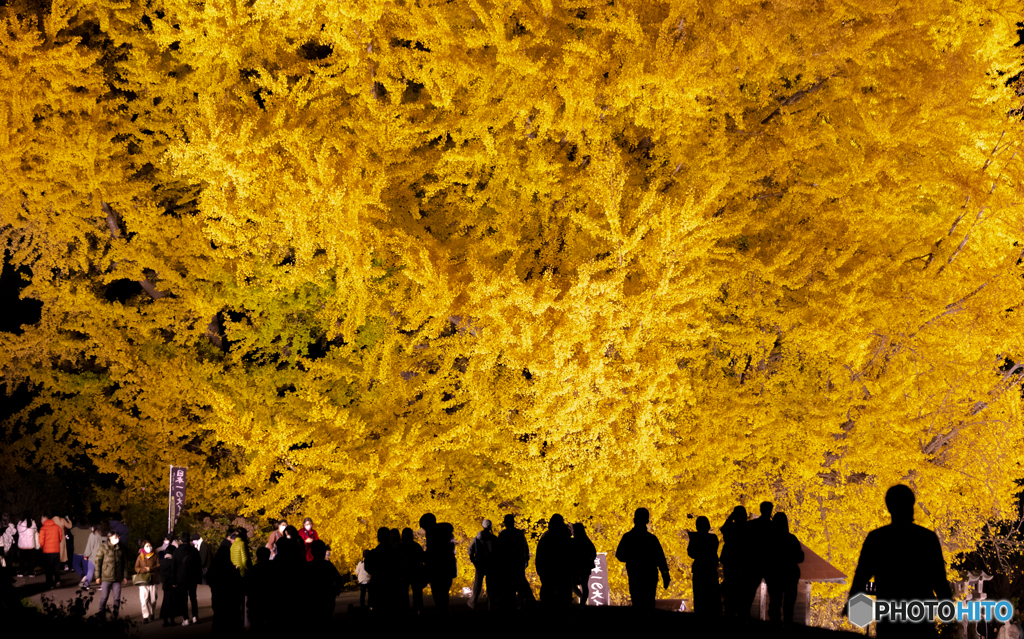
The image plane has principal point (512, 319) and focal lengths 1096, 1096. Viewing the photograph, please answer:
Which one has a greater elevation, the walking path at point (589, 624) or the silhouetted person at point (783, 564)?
the silhouetted person at point (783, 564)

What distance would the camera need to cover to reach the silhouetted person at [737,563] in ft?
34.9

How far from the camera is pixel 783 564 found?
10.5m

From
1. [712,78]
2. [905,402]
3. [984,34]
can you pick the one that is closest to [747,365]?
[905,402]

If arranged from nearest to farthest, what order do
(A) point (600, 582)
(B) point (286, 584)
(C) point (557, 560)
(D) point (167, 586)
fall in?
(B) point (286, 584)
(C) point (557, 560)
(D) point (167, 586)
(A) point (600, 582)

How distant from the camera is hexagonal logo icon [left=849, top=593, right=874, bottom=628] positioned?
7283mm

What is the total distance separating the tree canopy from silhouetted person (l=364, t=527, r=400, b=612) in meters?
5.53

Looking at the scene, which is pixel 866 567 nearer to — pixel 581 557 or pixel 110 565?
pixel 581 557

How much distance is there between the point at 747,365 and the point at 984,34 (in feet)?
23.4

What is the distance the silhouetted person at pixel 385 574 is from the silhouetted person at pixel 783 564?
358 cm

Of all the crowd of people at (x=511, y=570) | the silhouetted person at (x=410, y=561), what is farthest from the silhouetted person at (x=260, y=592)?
the silhouetted person at (x=410, y=561)

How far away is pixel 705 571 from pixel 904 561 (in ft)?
15.3

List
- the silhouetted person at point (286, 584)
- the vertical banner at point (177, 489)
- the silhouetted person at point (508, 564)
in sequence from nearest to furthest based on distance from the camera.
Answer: the silhouetted person at point (286, 584), the silhouetted person at point (508, 564), the vertical banner at point (177, 489)

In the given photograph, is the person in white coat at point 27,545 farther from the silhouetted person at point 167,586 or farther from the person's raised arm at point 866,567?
the person's raised arm at point 866,567

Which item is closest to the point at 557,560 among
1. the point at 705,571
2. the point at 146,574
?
the point at 705,571
